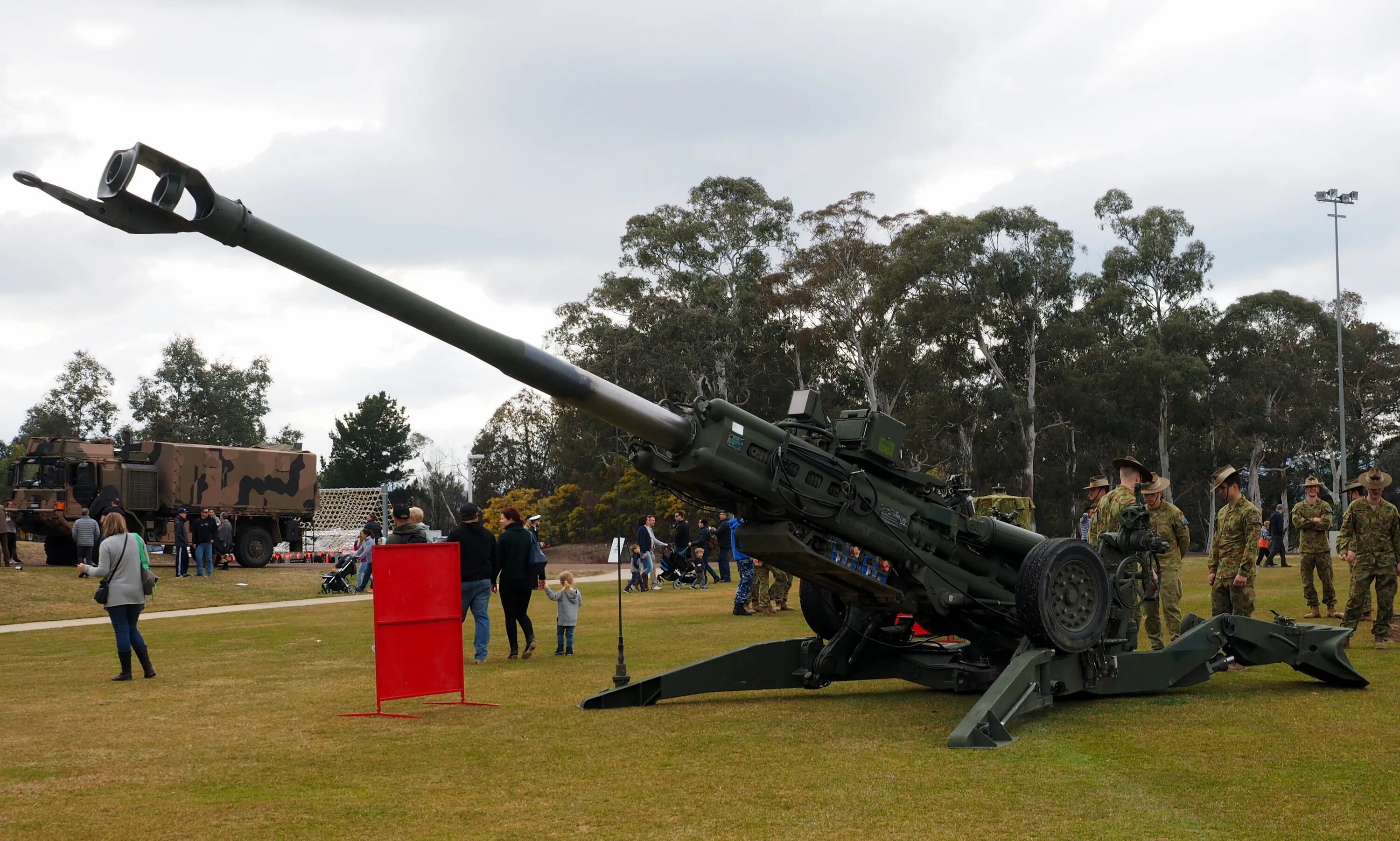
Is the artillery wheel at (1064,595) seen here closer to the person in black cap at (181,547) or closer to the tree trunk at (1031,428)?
the person in black cap at (181,547)

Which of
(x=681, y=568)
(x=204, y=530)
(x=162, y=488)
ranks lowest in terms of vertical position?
(x=681, y=568)

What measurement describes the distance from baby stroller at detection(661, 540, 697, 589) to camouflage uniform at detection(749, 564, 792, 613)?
9.97 m

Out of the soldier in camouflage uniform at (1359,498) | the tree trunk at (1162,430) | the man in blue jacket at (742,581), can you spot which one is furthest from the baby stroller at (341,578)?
the tree trunk at (1162,430)

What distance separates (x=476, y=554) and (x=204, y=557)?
846 inches

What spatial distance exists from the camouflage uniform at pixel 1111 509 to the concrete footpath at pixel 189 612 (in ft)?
35.7

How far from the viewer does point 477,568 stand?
1495 cm

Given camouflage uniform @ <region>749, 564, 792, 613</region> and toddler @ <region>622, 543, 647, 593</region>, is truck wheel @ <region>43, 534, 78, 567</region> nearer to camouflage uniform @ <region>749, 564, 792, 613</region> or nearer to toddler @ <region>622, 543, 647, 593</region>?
toddler @ <region>622, 543, 647, 593</region>

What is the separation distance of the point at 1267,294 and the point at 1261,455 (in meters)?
8.07

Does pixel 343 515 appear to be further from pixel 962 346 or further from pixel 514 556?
pixel 514 556

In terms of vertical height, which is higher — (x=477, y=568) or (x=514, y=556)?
(x=514, y=556)

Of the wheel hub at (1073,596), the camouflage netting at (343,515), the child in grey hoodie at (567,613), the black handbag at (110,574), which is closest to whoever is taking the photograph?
the wheel hub at (1073,596)

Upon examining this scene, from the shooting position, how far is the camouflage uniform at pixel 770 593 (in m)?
22.1

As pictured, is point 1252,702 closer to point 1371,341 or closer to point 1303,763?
point 1303,763

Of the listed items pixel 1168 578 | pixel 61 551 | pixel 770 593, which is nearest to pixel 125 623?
pixel 770 593
